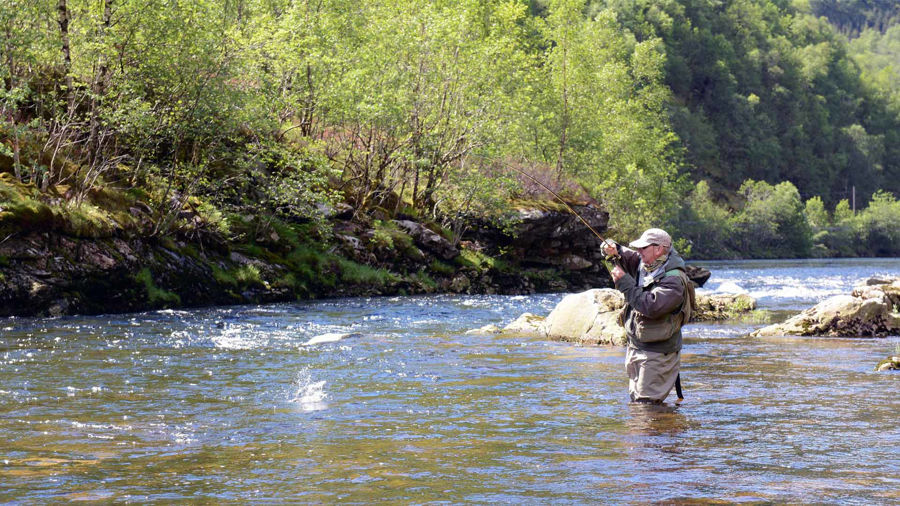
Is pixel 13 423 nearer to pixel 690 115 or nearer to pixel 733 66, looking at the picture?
pixel 690 115

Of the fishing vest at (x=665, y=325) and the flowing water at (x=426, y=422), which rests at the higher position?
the fishing vest at (x=665, y=325)

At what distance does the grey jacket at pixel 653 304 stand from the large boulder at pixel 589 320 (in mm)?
7433

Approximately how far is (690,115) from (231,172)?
345ft

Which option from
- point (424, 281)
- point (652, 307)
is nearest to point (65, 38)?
point (424, 281)

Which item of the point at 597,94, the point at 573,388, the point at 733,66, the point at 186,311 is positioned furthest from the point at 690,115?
the point at 573,388

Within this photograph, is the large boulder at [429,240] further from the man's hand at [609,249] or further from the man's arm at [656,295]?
the man's arm at [656,295]

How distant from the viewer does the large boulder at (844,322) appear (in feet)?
59.4

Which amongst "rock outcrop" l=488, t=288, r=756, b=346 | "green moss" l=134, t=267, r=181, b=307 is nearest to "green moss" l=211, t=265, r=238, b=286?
"green moss" l=134, t=267, r=181, b=307

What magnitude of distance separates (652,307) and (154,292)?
16388 mm

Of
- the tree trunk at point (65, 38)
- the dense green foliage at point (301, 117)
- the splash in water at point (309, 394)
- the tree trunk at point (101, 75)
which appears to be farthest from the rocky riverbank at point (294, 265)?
the splash in water at point (309, 394)

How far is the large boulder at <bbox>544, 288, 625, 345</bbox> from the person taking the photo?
16.9 meters

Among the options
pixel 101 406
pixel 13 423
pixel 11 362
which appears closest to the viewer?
pixel 13 423

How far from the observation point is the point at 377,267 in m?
30.6

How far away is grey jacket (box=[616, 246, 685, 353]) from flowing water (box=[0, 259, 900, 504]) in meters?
0.81
